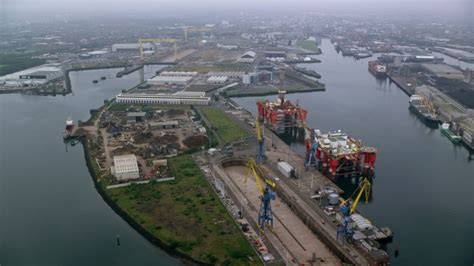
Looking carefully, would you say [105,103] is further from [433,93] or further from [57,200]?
[433,93]

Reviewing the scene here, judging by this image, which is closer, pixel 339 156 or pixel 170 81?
pixel 339 156

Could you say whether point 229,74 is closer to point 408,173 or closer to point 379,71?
point 379,71

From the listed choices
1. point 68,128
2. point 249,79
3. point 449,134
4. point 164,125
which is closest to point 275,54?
point 249,79

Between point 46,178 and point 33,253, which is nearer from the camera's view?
point 33,253

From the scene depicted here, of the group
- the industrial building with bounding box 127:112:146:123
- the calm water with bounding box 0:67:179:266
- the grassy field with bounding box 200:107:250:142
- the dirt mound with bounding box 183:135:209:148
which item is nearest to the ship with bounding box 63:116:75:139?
the calm water with bounding box 0:67:179:266

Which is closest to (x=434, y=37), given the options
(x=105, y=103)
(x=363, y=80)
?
(x=363, y=80)

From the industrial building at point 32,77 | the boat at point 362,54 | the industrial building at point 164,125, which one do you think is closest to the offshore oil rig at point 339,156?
the industrial building at point 164,125
